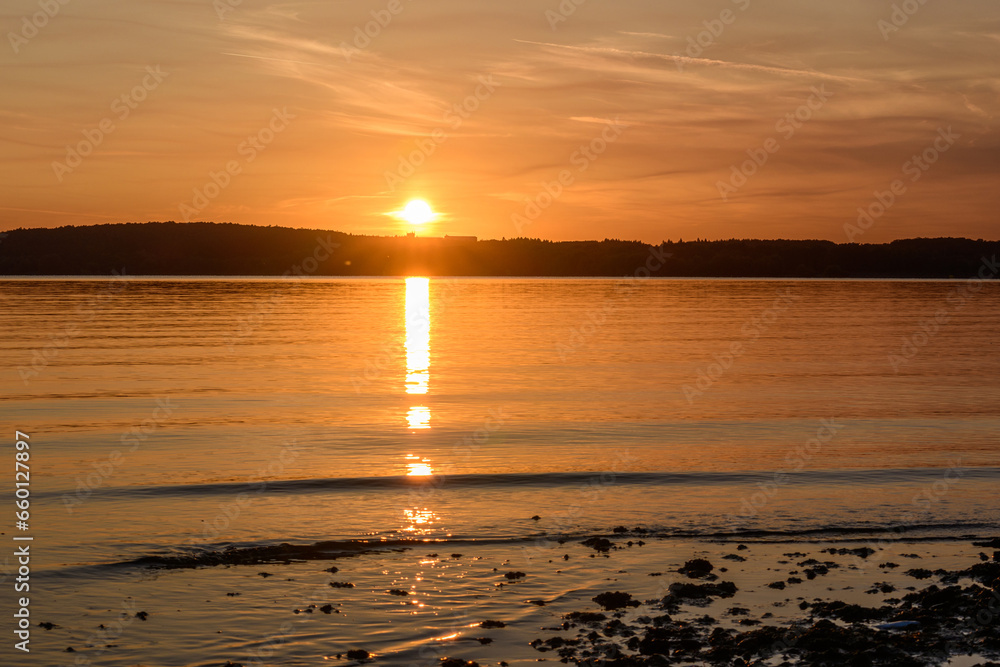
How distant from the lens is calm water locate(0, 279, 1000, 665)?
1661cm

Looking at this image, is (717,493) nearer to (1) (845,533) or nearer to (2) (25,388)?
(1) (845,533)

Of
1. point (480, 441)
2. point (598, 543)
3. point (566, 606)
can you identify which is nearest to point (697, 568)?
point (598, 543)

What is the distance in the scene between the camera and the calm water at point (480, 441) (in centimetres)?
1661

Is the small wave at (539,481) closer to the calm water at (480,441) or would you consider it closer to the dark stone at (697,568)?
the calm water at (480,441)

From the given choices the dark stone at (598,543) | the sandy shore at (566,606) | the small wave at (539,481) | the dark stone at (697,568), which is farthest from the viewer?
the small wave at (539,481)

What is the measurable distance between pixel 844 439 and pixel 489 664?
17.8 metres

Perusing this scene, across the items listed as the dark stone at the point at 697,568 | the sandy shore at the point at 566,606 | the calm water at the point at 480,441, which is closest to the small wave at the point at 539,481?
the calm water at the point at 480,441

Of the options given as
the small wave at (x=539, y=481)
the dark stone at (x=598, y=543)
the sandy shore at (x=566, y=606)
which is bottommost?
the sandy shore at (x=566, y=606)

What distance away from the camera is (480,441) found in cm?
2459

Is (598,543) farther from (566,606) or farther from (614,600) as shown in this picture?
(566,606)

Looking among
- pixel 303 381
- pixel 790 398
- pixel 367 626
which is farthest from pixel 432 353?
pixel 367 626

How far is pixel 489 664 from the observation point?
33.8 feet

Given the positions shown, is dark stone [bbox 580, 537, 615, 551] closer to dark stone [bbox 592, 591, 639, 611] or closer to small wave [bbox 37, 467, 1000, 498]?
dark stone [bbox 592, 591, 639, 611]

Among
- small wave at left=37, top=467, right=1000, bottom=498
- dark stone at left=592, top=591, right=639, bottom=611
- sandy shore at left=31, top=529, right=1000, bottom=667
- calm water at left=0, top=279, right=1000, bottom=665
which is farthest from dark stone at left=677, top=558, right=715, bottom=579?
small wave at left=37, top=467, right=1000, bottom=498
